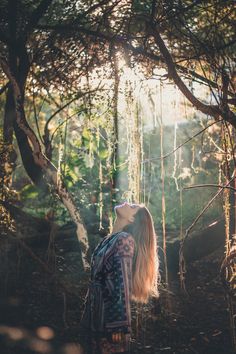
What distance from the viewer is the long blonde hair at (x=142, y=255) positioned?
10.0 feet

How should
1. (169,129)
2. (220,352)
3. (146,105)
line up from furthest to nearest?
(169,129) → (146,105) → (220,352)

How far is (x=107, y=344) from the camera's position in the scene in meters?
2.83

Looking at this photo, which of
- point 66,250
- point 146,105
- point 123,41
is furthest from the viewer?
point 66,250

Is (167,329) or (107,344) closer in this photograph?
(107,344)

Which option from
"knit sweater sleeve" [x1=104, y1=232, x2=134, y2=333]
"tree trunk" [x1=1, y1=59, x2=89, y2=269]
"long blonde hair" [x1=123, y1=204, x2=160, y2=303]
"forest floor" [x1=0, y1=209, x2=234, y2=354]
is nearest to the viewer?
"knit sweater sleeve" [x1=104, y1=232, x2=134, y2=333]

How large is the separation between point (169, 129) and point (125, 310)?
20.5m

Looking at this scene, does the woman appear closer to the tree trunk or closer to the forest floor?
the forest floor

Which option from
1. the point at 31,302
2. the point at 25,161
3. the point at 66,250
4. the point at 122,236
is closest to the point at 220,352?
the point at 31,302

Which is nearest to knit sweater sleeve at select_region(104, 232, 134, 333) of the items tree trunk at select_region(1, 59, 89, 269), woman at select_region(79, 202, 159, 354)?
woman at select_region(79, 202, 159, 354)

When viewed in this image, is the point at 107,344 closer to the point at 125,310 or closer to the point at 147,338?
the point at 125,310

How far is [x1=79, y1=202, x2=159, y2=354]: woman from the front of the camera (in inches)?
109

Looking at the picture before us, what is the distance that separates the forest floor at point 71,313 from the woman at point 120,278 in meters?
2.08

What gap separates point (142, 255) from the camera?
3066 mm

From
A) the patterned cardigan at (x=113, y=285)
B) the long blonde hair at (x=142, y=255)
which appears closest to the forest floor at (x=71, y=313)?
the long blonde hair at (x=142, y=255)
